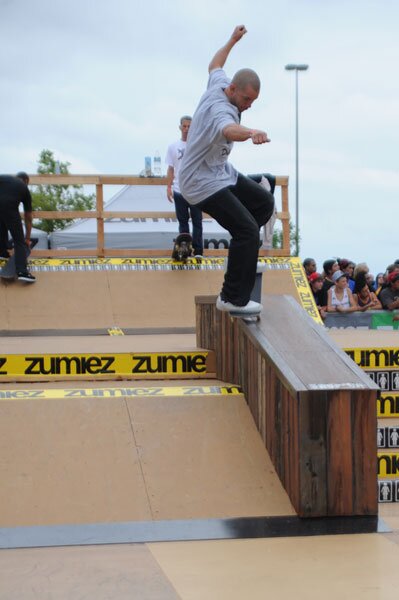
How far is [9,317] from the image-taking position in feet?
33.9

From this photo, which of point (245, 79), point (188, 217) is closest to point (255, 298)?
point (245, 79)

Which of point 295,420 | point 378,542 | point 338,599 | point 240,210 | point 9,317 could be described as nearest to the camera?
point 338,599

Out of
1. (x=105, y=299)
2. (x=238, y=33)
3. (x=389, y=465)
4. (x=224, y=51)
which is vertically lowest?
(x=389, y=465)

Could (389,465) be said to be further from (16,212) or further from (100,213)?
(100,213)

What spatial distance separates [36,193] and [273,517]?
A: 46.8 metres

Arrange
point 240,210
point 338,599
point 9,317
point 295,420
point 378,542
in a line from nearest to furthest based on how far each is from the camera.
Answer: point 338,599, point 378,542, point 295,420, point 240,210, point 9,317

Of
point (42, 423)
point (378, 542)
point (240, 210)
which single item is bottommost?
point (378, 542)

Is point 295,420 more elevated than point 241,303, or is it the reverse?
point 241,303

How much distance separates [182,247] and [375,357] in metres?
5.13

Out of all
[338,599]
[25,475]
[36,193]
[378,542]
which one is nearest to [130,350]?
[25,475]

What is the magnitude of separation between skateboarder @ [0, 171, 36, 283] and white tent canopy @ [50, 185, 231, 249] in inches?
270

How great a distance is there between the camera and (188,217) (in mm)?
11508

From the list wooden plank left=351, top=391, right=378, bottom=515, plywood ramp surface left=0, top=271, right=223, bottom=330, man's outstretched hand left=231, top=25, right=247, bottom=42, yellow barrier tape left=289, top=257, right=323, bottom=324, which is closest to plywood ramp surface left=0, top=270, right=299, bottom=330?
plywood ramp surface left=0, top=271, right=223, bottom=330

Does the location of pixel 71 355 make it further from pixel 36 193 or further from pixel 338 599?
pixel 36 193
